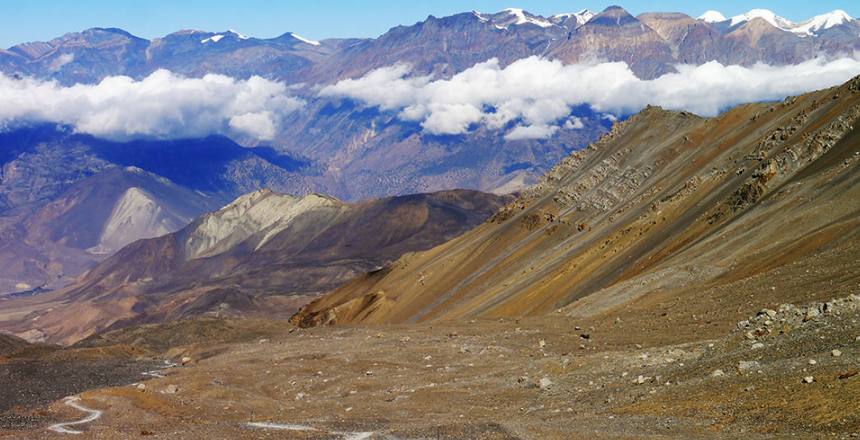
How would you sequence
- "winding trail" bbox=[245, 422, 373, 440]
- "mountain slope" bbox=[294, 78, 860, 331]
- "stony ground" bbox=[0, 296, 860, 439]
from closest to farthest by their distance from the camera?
"stony ground" bbox=[0, 296, 860, 439] → "winding trail" bbox=[245, 422, 373, 440] → "mountain slope" bbox=[294, 78, 860, 331]

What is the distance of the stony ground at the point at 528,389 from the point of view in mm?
29953

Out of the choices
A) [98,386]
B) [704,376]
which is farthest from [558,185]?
[704,376]

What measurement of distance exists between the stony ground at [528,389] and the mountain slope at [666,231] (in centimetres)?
891

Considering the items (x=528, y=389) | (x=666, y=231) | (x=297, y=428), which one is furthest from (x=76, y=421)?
(x=666, y=231)

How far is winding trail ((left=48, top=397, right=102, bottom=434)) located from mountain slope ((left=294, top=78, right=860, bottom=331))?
3202cm

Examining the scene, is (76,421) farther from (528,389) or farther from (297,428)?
(528,389)

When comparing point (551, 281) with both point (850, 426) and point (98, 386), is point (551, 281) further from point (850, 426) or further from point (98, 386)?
point (850, 426)

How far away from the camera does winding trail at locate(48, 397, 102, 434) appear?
37406 mm

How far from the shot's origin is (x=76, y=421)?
40688 millimetres

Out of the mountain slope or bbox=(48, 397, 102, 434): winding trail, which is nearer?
bbox=(48, 397, 102, 434): winding trail

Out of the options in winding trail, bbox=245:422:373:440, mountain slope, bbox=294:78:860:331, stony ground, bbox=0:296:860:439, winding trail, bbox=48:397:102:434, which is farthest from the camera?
mountain slope, bbox=294:78:860:331

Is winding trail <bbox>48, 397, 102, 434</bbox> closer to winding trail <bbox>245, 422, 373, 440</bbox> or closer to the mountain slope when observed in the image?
winding trail <bbox>245, 422, 373, 440</bbox>

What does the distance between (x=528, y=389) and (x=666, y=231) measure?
61.6 metres

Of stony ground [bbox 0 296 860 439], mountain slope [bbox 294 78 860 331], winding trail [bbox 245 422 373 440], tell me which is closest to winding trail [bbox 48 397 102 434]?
stony ground [bbox 0 296 860 439]
